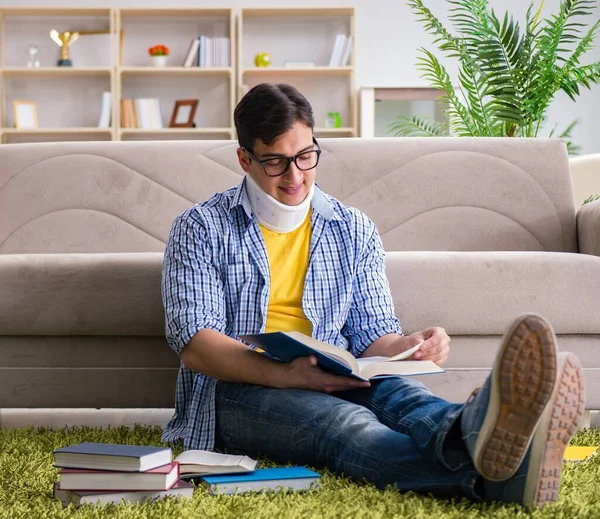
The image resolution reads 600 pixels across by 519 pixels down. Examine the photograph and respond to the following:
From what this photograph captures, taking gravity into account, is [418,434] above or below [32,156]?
below

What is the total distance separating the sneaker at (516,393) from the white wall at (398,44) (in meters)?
5.61

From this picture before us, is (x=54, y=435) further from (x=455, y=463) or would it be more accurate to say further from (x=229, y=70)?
(x=229, y=70)

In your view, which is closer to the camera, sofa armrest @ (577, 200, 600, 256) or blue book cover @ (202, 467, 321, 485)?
blue book cover @ (202, 467, 321, 485)

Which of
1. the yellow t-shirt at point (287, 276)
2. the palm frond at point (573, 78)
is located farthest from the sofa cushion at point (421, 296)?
the palm frond at point (573, 78)

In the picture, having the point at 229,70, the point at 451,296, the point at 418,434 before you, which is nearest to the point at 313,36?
the point at 229,70

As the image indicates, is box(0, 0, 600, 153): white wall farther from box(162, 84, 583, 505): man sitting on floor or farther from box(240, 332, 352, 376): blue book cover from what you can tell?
box(240, 332, 352, 376): blue book cover

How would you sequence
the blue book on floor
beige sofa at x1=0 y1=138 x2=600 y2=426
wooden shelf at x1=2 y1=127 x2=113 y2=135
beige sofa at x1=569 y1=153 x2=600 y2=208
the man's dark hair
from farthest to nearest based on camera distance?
wooden shelf at x1=2 y1=127 x2=113 y2=135, beige sofa at x1=569 y1=153 x2=600 y2=208, beige sofa at x1=0 y1=138 x2=600 y2=426, the man's dark hair, the blue book on floor

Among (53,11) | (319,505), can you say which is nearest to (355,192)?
(319,505)

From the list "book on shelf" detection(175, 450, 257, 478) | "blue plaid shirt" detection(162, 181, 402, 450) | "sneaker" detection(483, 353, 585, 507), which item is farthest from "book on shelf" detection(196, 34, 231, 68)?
"sneaker" detection(483, 353, 585, 507)

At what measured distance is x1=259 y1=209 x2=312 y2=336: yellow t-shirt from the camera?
169 centimetres

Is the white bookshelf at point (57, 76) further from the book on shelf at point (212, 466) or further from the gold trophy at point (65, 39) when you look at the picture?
the book on shelf at point (212, 466)

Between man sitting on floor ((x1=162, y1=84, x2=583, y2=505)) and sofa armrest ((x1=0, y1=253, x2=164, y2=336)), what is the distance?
426mm

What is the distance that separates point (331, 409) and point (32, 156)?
5.52 feet

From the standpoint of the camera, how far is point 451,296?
2.06 meters
